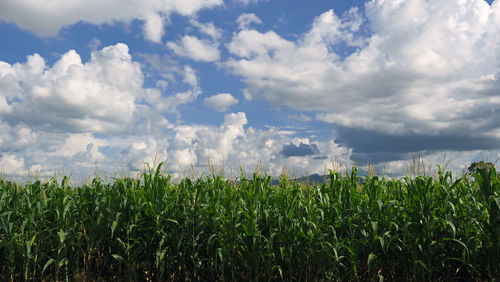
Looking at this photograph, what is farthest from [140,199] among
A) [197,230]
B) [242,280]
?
[242,280]

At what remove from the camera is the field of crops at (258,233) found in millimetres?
5668

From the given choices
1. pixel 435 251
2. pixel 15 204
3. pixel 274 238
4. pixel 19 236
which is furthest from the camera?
pixel 15 204

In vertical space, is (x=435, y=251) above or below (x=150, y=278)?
above

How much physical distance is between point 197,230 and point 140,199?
119cm

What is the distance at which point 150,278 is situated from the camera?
6492 millimetres

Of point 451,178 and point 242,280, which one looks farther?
point 451,178

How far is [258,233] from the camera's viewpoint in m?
5.77

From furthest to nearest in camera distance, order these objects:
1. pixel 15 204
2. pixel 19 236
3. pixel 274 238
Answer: pixel 15 204
pixel 19 236
pixel 274 238

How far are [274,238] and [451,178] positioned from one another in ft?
11.8

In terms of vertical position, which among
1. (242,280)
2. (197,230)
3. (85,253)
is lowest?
(242,280)

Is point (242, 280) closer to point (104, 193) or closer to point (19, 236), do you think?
point (104, 193)

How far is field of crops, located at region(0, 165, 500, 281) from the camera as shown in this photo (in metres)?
5.67

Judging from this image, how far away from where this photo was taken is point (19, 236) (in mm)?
6461

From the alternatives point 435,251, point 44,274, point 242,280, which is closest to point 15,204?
point 44,274
